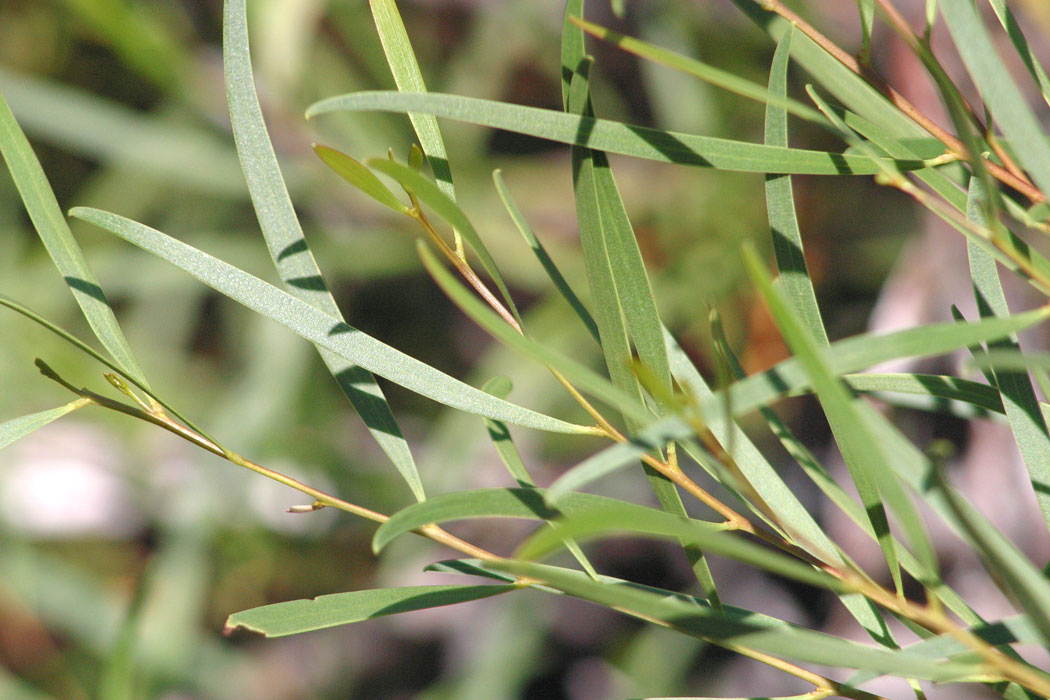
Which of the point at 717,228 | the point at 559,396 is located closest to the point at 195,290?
the point at 559,396

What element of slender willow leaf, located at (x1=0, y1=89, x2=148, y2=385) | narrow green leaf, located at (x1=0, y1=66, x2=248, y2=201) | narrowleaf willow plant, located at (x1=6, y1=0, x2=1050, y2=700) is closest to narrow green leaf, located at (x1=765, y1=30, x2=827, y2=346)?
narrowleaf willow plant, located at (x1=6, y1=0, x2=1050, y2=700)

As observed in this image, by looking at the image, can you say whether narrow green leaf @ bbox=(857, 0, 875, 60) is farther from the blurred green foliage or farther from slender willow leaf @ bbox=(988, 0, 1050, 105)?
the blurred green foliage

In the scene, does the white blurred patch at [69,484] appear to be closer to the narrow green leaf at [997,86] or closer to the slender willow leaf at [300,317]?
the slender willow leaf at [300,317]

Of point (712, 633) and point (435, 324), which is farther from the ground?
point (712, 633)

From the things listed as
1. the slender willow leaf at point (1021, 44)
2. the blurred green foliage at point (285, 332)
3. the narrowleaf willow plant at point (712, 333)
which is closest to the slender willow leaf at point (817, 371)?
the narrowleaf willow plant at point (712, 333)

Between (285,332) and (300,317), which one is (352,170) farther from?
(285,332)

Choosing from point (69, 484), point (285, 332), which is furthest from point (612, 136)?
point (69, 484)

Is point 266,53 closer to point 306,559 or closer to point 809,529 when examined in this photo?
point 306,559
